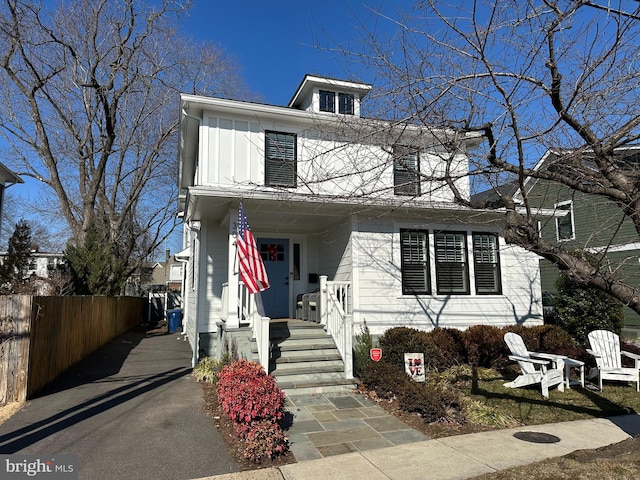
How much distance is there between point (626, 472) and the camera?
10.6ft

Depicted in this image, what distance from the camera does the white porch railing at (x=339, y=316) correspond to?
7.59 metres

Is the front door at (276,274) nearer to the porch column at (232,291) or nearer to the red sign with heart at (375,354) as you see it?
the porch column at (232,291)

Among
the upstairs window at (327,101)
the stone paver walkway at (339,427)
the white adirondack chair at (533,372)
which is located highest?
the upstairs window at (327,101)

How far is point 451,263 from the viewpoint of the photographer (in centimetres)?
970

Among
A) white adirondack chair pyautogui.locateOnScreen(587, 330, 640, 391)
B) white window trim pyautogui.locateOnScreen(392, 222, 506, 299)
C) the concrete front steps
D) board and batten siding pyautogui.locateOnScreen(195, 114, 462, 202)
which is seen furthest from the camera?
white window trim pyautogui.locateOnScreen(392, 222, 506, 299)

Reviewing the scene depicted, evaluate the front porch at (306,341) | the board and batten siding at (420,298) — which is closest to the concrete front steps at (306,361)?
the front porch at (306,341)

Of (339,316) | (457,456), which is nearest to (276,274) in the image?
(339,316)

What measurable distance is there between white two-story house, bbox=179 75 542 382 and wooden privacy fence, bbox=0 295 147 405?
8.34ft

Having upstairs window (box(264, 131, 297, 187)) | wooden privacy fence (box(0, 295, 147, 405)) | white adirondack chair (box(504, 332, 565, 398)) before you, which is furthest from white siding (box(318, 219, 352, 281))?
wooden privacy fence (box(0, 295, 147, 405))

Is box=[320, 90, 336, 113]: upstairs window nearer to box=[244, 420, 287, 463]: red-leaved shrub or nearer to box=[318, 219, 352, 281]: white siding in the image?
box=[318, 219, 352, 281]: white siding

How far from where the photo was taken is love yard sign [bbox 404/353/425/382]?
24.9 ft

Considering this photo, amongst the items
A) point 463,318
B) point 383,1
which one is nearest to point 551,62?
point 383,1

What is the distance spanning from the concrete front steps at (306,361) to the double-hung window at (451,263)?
10.3 feet

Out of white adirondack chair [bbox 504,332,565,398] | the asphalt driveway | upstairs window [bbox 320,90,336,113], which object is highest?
upstairs window [bbox 320,90,336,113]
